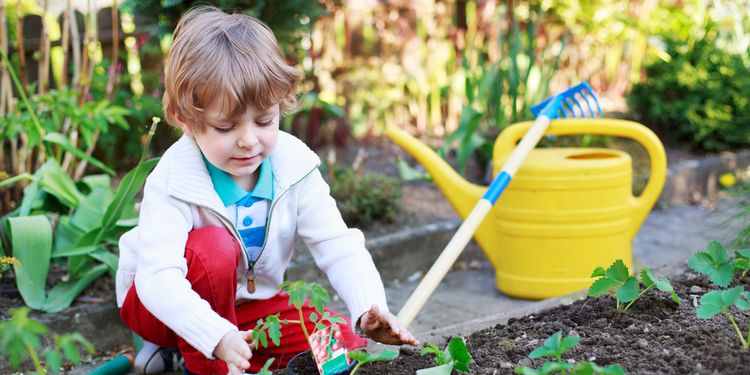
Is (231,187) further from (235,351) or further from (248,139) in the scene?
(235,351)

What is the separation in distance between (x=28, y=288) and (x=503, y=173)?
134 centimetres

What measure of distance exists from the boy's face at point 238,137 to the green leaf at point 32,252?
804 millimetres

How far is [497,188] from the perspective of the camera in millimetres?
2348

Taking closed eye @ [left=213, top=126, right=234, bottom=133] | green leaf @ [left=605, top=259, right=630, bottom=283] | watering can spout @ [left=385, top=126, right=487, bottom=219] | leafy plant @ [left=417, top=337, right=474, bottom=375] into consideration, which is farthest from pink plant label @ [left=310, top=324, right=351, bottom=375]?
watering can spout @ [left=385, top=126, right=487, bottom=219]

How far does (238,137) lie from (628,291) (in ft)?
2.91

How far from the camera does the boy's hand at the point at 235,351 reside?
1676 mm

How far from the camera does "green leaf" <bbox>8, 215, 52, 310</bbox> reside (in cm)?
240

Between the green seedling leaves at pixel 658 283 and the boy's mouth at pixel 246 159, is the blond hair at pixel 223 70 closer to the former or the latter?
the boy's mouth at pixel 246 159

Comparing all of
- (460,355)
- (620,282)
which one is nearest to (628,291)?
(620,282)

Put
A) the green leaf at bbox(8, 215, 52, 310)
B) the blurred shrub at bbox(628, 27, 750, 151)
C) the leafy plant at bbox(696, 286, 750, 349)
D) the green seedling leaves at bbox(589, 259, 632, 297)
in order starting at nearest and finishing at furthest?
the leafy plant at bbox(696, 286, 750, 349), the green seedling leaves at bbox(589, 259, 632, 297), the green leaf at bbox(8, 215, 52, 310), the blurred shrub at bbox(628, 27, 750, 151)

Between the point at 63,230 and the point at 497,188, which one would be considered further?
the point at 63,230

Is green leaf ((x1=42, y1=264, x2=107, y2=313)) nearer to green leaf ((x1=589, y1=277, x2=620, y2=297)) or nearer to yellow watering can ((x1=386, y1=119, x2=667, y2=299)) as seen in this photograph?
yellow watering can ((x1=386, y1=119, x2=667, y2=299))

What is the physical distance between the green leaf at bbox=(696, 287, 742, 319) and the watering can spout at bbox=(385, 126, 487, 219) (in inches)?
49.8

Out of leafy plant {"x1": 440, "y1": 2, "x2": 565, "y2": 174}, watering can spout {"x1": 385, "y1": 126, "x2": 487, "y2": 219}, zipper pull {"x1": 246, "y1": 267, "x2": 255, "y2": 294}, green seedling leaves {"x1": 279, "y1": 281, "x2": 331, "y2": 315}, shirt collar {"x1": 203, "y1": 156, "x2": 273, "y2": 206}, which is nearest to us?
green seedling leaves {"x1": 279, "y1": 281, "x2": 331, "y2": 315}
